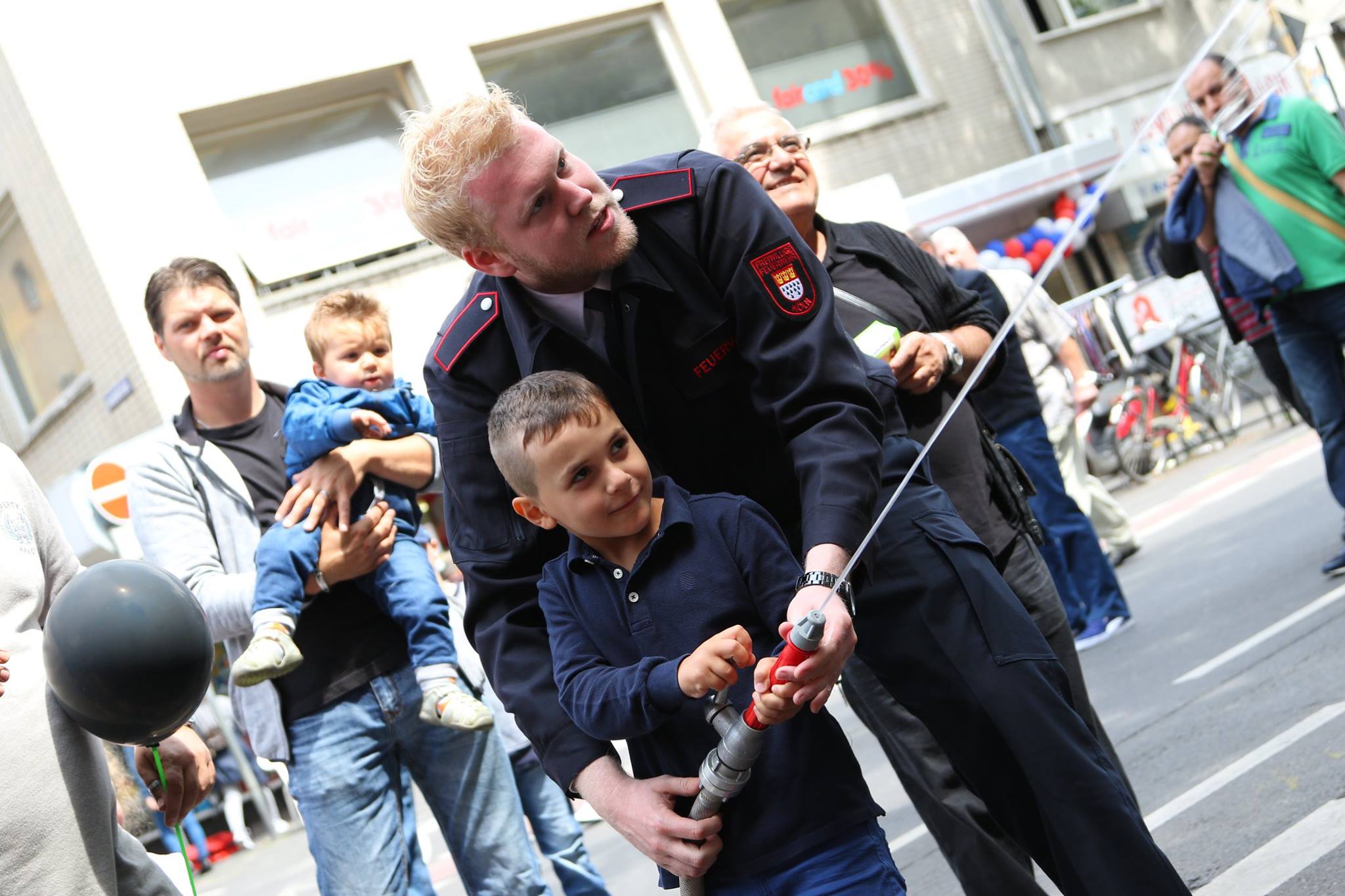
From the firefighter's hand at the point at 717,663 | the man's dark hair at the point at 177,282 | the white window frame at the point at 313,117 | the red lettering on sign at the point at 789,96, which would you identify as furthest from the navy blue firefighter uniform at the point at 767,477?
the red lettering on sign at the point at 789,96

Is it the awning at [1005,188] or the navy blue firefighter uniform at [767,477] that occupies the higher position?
the awning at [1005,188]

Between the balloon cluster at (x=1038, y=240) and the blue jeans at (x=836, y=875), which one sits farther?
the balloon cluster at (x=1038, y=240)

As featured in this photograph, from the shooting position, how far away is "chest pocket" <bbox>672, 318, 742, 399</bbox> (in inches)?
101

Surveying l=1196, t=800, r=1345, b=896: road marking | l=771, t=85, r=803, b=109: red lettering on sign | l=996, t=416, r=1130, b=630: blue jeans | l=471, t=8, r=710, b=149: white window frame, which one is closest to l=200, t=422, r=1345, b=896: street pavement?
l=1196, t=800, r=1345, b=896: road marking

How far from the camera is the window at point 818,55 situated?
17484 mm

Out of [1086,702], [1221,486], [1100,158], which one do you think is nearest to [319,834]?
[1086,702]

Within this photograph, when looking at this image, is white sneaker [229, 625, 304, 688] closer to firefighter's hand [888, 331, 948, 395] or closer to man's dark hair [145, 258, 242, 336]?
man's dark hair [145, 258, 242, 336]

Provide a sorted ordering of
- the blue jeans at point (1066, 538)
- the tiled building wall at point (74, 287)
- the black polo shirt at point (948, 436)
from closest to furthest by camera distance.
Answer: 1. the black polo shirt at point (948, 436)
2. the blue jeans at point (1066, 538)
3. the tiled building wall at point (74, 287)

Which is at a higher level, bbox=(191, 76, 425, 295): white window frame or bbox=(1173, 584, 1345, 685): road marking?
bbox=(191, 76, 425, 295): white window frame

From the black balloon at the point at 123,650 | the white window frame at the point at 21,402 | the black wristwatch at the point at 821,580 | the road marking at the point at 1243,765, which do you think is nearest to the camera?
the black wristwatch at the point at 821,580

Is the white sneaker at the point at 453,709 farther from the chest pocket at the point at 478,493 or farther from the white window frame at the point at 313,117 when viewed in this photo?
the white window frame at the point at 313,117

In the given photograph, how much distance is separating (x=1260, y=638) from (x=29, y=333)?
13.5 m

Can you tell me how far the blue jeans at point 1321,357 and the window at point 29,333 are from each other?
12.5 m

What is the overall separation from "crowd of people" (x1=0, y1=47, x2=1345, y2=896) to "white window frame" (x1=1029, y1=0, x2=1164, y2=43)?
17.2 m
